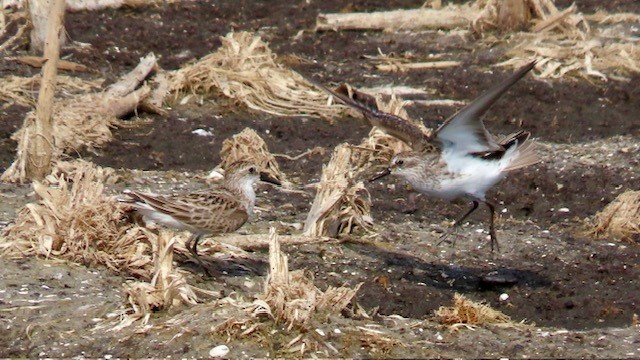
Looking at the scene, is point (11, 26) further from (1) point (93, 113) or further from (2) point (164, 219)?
(2) point (164, 219)

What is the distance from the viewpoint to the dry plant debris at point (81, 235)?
27.3 ft

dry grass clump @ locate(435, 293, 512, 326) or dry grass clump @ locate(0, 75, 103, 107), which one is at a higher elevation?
dry grass clump @ locate(0, 75, 103, 107)

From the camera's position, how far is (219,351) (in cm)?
680

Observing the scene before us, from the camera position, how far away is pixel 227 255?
9.04 metres

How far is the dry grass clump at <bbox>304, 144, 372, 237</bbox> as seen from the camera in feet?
31.5

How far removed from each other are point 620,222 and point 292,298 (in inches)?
164

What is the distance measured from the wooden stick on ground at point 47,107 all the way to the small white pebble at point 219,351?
4040 millimetres

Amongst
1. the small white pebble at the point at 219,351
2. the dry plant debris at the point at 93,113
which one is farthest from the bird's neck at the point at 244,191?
the dry plant debris at the point at 93,113

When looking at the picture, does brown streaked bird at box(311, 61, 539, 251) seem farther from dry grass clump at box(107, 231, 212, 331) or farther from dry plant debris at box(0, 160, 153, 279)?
dry grass clump at box(107, 231, 212, 331)

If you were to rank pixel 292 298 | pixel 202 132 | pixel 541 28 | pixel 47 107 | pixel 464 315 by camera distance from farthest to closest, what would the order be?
pixel 541 28 → pixel 202 132 → pixel 47 107 → pixel 464 315 → pixel 292 298

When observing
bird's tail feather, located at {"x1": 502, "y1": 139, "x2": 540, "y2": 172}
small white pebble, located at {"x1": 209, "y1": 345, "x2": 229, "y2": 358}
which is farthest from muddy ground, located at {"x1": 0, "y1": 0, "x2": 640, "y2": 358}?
bird's tail feather, located at {"x1": 502, "y1": 139, "x2": 540, "y2": 172}

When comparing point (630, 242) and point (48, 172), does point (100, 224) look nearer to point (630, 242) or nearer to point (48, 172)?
point (48, 172)

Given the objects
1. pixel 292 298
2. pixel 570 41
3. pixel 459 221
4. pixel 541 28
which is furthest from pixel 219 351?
pixel 541 28

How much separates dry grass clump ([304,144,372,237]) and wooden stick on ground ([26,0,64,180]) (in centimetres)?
230
